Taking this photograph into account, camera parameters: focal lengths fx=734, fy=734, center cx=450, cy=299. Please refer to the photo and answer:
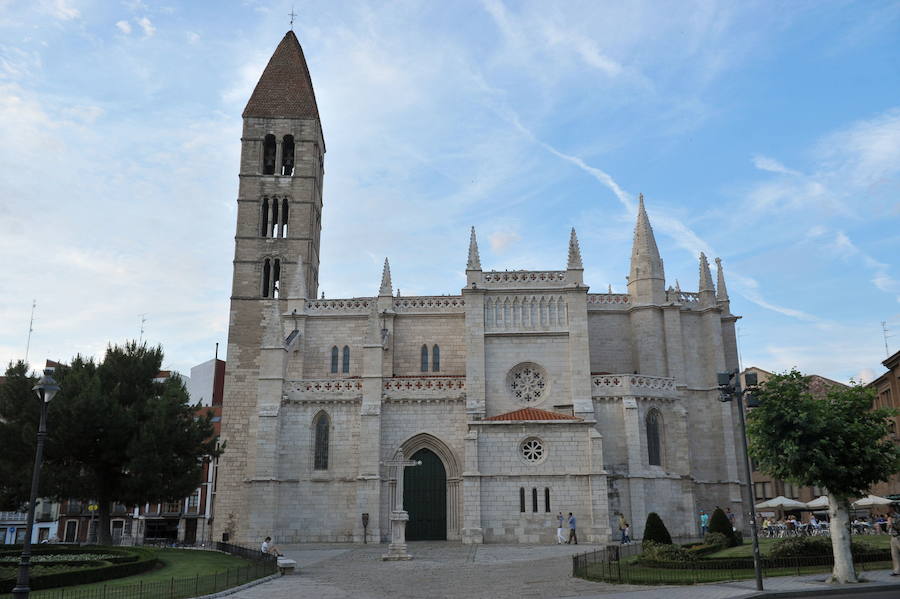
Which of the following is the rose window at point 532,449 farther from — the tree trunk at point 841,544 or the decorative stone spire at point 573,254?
the tree trunk at point 841,544

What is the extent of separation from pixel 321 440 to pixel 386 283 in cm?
1007

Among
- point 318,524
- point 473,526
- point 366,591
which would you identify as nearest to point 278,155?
point 318,524

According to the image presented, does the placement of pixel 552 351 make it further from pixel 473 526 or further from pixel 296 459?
pixel 296 459

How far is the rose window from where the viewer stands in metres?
34.0

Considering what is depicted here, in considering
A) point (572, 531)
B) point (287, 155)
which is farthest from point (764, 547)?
point (287, 155)

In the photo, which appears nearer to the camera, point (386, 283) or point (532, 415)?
point (532, 415)

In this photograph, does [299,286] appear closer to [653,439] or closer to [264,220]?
[264,220]

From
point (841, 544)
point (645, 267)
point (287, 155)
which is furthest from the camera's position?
point (287, 155)

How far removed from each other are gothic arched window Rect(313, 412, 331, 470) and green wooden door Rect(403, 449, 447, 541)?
13.8 ft

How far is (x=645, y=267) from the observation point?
4162cm

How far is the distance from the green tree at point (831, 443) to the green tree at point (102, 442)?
2396cm

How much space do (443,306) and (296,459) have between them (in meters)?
11.9

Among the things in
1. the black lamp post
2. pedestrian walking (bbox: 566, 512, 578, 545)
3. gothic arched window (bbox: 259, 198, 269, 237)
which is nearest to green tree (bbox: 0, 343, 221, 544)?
gothic arched window (bbox: 259, 198, 269, 237)

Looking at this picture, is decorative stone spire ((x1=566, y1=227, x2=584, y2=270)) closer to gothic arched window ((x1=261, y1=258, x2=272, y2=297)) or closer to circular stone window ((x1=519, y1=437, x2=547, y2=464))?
circular stone window ((x1=519, y1=437, x2=547, y2=464))
